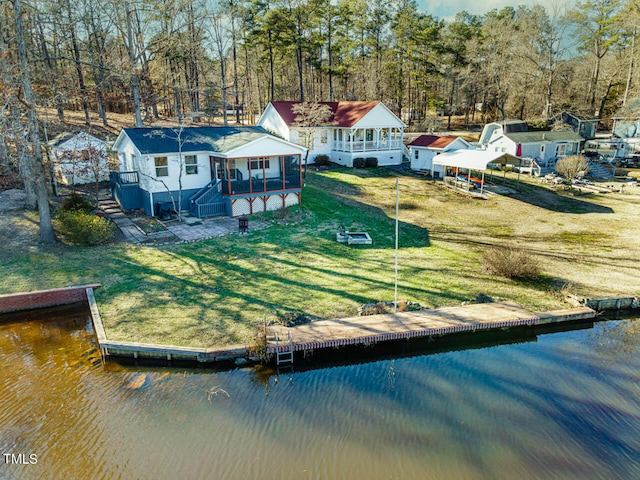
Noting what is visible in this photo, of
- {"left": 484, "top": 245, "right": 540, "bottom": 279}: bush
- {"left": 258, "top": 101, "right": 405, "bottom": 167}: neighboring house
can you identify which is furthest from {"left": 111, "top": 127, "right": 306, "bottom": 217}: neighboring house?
{"left": 484, "top": 245, "right": 540, "bottom": 279}: bush

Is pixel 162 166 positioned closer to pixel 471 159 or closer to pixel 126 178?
pixel 126 178

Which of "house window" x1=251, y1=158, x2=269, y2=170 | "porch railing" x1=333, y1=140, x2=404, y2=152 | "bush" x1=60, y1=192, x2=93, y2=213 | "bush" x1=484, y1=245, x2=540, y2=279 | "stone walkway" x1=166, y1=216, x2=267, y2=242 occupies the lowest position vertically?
"bush" x1=484, y1=245, x2=540, y2=279

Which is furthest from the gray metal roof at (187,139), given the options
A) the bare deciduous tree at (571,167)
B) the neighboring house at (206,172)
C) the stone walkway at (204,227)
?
the bare deciduous tree at (571,167)

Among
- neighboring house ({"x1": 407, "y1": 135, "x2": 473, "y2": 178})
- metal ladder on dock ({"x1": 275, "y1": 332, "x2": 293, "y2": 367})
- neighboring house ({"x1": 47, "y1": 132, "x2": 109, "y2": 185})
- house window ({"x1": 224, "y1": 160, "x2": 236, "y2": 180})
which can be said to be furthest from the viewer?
neighboring house ({"x1": 407, "y1": 135, "x2": 473, "y2": 178})

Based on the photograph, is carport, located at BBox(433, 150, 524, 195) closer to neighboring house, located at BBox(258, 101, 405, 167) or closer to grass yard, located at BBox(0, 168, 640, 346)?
grass yard, located at BBox(0, 168, 640, 346)

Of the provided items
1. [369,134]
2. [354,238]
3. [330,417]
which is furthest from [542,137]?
[330,417]

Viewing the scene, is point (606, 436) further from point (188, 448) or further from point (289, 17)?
point (289, 17)

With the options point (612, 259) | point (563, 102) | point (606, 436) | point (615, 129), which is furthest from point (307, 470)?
point (563, 102)
